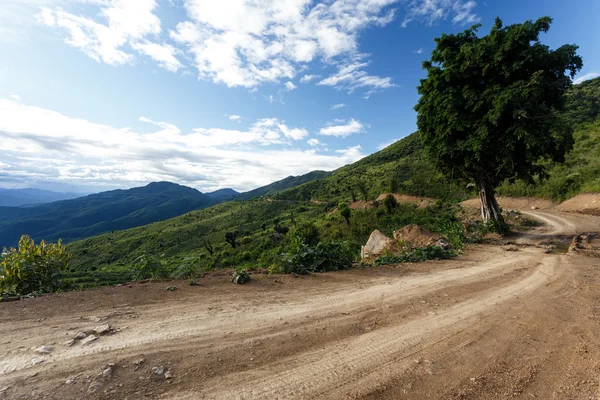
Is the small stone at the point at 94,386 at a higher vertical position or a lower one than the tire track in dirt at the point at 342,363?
higher

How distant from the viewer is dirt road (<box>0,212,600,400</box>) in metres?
3.27

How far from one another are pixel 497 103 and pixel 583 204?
21315mm

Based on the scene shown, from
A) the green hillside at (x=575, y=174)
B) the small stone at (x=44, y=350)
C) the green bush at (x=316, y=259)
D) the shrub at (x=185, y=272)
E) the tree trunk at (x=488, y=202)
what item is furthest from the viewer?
the green hillside at (x=575, y=174)

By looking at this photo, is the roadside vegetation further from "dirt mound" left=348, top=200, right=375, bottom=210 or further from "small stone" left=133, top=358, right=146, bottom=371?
"small stone" left=133, top=358, right=146, bottom=371

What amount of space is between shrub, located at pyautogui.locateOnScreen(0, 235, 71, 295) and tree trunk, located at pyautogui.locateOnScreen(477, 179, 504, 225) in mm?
20411

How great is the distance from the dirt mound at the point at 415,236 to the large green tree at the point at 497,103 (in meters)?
4.38

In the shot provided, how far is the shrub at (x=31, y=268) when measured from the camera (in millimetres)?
7150

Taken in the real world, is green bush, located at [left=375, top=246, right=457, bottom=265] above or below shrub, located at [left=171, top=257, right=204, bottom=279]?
below

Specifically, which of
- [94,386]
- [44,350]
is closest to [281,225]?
[44,350]

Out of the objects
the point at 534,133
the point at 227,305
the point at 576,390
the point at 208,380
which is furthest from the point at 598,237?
the point at 208,380

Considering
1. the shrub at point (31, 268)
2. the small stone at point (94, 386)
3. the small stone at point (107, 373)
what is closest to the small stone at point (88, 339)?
the small stone at point (107, 373)

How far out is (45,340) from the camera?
422 cm

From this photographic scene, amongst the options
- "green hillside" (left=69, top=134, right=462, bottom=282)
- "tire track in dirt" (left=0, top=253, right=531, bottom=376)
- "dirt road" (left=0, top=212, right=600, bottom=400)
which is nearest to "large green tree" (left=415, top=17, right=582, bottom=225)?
"green hillside" (left=69, top=134, right=462, bottom=282)

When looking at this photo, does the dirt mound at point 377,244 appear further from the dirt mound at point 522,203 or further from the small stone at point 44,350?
the dirt mound at point 522,203
